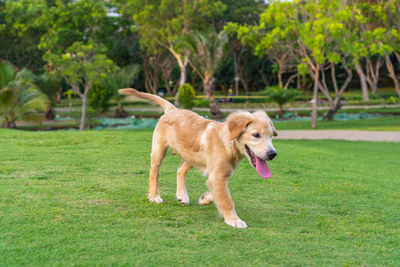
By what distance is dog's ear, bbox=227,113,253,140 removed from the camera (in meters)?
4.47

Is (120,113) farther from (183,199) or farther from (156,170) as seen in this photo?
(183,199)

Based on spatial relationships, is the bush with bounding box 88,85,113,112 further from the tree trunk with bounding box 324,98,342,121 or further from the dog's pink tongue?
the dog's pink tongue

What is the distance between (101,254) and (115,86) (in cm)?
2446

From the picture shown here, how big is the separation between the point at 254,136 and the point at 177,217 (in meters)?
1.19

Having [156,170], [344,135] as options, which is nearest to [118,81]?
[344,135]

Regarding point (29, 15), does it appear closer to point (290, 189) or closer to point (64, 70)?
point (64, 70)

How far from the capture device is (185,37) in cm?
2847

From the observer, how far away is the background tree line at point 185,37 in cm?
1986

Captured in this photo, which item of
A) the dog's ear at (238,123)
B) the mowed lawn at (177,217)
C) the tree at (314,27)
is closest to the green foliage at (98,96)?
the tree at (314,27)

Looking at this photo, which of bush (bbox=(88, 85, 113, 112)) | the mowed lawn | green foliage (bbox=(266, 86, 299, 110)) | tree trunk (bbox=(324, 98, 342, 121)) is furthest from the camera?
green foliage (bbox=(266, 86, 299, 110))

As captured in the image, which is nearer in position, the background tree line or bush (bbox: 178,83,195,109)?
the background tree line

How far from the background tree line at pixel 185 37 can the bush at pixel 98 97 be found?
112 mm

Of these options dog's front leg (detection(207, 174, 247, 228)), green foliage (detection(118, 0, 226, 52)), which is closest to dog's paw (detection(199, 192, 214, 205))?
dog's front leg (detection(207, 174, 247, 228))

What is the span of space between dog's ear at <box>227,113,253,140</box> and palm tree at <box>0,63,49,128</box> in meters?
16.6
